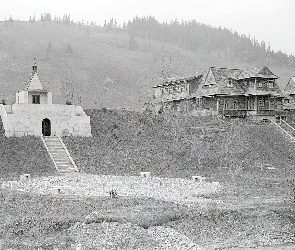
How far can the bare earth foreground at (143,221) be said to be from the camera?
18.6m

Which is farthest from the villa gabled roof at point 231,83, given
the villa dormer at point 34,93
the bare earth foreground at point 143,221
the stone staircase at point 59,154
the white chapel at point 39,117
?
the bare earth foreground at point 143,221

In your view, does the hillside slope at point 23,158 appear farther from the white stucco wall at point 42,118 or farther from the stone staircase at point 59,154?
the white stucco wall at point 42,118

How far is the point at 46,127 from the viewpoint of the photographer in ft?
147

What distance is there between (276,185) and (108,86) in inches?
3109

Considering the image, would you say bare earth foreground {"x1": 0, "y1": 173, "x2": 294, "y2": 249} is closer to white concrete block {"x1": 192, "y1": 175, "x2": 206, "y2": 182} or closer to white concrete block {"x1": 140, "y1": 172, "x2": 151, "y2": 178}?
white concrete block {"x1": 192, "y1": 175, "x2": 206, "y2": 182}

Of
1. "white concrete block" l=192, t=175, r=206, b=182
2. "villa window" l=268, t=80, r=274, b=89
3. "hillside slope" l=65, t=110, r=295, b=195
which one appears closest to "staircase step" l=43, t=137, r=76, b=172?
"hillside slope" l=65, t=110, r=295, b=195

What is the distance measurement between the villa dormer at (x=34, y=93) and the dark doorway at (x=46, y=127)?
10.7 feet

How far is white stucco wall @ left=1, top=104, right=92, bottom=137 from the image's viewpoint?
41.9 metres

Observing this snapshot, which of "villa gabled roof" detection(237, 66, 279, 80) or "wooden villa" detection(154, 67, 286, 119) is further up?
"villa gabled roof" detection(237, 66, 279, 80)

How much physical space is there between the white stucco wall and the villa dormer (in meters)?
3.02

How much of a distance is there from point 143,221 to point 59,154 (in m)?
19.8

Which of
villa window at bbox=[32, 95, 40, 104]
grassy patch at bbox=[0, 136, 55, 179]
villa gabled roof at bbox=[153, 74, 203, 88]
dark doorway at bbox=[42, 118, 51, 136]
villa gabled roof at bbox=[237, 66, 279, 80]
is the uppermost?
villa gabled roof at bbox=[237, 66, 279, 80]

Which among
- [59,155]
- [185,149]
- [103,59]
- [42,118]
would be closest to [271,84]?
[185,149]

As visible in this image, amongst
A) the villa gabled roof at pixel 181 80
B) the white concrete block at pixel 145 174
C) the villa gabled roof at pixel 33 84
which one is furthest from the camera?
the villa gabled roof at pixel 181 80
